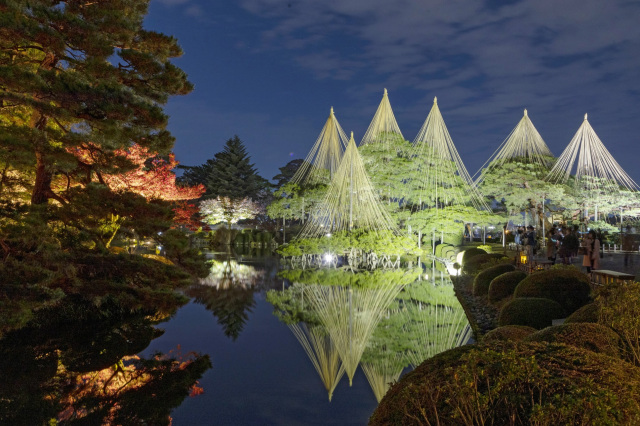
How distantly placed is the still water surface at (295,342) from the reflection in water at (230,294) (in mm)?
31

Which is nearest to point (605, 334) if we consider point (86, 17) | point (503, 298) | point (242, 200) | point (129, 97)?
point (503, 298)

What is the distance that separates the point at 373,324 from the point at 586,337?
6.60 meters

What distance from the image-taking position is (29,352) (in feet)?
26.4

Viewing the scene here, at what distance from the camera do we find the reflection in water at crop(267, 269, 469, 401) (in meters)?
7.74

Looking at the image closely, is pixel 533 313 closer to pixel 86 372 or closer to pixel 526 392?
pixel 526 392

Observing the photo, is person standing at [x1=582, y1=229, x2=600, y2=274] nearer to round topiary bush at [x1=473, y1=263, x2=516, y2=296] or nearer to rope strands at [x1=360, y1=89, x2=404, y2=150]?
round topiary bush at [x1=473, y1=263, x2=516, y2=296]

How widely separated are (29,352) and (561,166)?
98.7 ft

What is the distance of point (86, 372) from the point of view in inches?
282

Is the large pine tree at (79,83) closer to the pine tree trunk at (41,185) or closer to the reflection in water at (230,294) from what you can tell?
the pine tree trunk at (41,185)

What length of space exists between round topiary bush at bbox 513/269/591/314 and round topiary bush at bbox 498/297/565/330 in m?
0.71

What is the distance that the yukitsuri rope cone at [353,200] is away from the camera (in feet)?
71.4

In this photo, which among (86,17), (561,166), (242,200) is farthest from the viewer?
(242,200)

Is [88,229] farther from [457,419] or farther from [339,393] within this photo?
[457,419]

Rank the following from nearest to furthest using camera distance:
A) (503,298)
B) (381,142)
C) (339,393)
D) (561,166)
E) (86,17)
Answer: (339,393), (86,17), (503,298), (381,142), (561,166)
